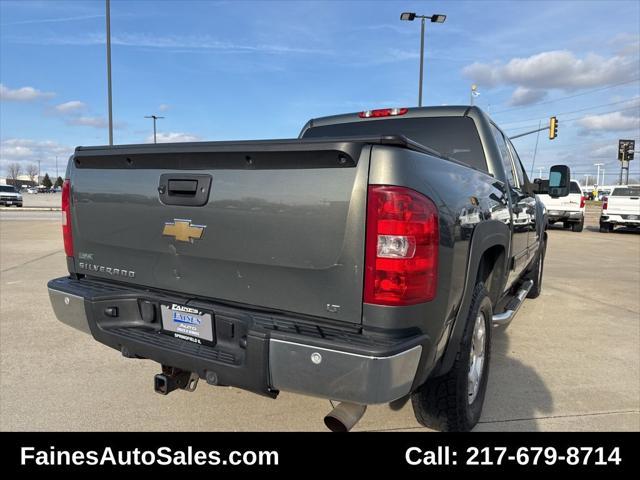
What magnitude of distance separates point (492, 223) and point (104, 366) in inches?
122

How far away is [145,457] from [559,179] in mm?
4282

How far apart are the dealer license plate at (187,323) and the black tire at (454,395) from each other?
47.0 inches

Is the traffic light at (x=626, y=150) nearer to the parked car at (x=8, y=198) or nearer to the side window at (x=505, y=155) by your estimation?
the side window at (x=505, y=155)

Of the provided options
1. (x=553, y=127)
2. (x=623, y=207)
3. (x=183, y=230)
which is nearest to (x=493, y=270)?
(x=183, y=230)

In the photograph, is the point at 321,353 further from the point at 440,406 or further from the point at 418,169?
the point at 440,406

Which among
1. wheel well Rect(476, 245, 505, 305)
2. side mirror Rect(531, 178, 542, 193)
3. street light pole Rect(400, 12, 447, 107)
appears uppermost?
street light pole Rect(400, 12, 447, 107)

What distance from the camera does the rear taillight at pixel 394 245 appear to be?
6.48ft

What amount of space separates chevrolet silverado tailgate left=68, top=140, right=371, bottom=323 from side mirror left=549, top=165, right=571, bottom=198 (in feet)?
11.1

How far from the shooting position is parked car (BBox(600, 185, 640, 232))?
55.6 ft

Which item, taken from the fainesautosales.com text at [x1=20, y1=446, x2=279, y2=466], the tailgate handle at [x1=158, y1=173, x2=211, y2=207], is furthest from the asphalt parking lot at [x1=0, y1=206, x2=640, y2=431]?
the tailgate handle at [x1=158, y1=173, x2=211, y2=207]

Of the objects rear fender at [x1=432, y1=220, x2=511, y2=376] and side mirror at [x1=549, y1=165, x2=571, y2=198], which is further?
side mirror at [x1=549, y1=165, x2=571, y2=198]

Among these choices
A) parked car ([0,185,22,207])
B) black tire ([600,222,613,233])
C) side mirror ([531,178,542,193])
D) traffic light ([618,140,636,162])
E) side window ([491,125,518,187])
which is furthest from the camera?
traffic light ([618,140,636,162])

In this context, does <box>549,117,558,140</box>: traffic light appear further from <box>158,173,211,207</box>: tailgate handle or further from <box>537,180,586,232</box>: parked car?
<box>158,173,211,207</box>: tailgate handle

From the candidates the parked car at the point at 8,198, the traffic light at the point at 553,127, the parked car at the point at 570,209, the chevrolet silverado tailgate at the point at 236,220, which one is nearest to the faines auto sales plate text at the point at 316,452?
the chevrolet silverado tailgate at the point at 236,220
